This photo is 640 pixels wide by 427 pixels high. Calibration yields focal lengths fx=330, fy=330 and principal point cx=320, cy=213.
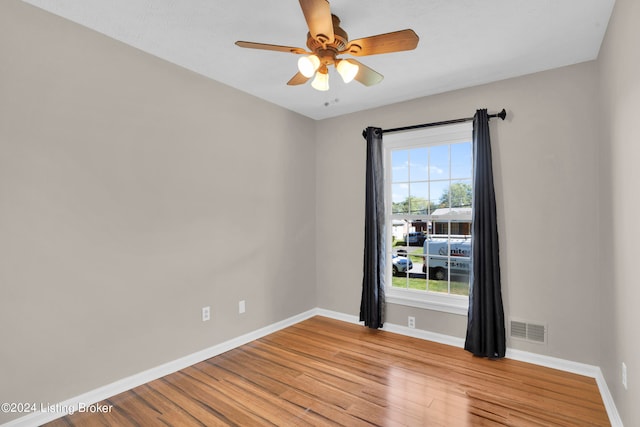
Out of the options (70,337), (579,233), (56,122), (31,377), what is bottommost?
(31,377)

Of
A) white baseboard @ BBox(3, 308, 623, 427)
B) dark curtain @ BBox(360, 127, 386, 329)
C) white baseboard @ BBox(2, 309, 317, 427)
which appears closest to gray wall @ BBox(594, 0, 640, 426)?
white baseboard @ BBox(3, 308, 623, 427)

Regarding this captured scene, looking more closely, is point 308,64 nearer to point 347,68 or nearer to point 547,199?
point 347,68

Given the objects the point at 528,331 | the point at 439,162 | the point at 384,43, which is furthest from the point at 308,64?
the point at 528,331

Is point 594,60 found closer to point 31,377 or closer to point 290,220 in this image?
point 290,220

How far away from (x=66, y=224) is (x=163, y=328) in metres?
1.10

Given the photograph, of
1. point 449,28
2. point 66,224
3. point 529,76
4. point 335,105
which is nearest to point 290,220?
point 335,105

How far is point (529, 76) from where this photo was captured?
117 inches

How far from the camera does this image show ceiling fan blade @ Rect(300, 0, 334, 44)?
1563mm

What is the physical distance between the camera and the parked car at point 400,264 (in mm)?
3804

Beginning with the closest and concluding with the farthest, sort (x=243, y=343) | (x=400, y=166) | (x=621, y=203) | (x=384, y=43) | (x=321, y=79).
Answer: (x=384, y=43), (x=621, y=203), (x=321, y=79), (x=243, y=343), (x=400, y=166)

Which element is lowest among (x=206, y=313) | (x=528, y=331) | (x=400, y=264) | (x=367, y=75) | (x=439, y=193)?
(x=528, y=331)

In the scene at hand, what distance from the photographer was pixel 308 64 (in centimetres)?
189

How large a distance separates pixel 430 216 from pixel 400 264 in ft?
2.21

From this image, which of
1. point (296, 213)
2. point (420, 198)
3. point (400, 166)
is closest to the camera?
point (420, 198)
